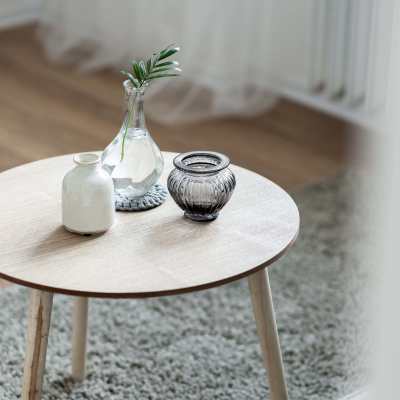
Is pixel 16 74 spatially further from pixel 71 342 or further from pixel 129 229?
pixel 129 229

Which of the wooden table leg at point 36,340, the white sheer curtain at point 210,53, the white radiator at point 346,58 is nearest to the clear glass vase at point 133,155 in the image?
the wooden table leg at point 36,340

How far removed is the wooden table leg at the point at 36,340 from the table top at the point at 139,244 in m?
0.08

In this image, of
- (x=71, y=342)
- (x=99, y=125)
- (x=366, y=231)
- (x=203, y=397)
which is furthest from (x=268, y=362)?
(x=99, y=125)

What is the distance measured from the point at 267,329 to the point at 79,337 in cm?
42

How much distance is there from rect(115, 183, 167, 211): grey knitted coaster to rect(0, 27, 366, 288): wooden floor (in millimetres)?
1082

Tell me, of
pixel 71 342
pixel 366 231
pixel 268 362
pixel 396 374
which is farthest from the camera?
pixel 366 231

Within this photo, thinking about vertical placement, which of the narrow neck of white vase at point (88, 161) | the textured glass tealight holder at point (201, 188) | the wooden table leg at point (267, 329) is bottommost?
the wooden table leg at point (267, 329)

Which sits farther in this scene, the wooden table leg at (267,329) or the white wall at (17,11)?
the white wall at (17,11)

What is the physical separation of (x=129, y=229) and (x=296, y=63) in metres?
1.75

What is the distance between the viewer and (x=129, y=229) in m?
1.32

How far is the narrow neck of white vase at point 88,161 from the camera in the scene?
4.19 ft

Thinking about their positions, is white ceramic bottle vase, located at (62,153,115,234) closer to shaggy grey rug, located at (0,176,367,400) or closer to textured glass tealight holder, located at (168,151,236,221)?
textured glass tealight holder, located at (168,151,236,221)

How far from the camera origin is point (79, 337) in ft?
5.23

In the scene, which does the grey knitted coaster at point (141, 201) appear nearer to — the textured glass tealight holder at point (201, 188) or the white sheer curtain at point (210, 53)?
the textured glass tealight holder at point (201, 188)
